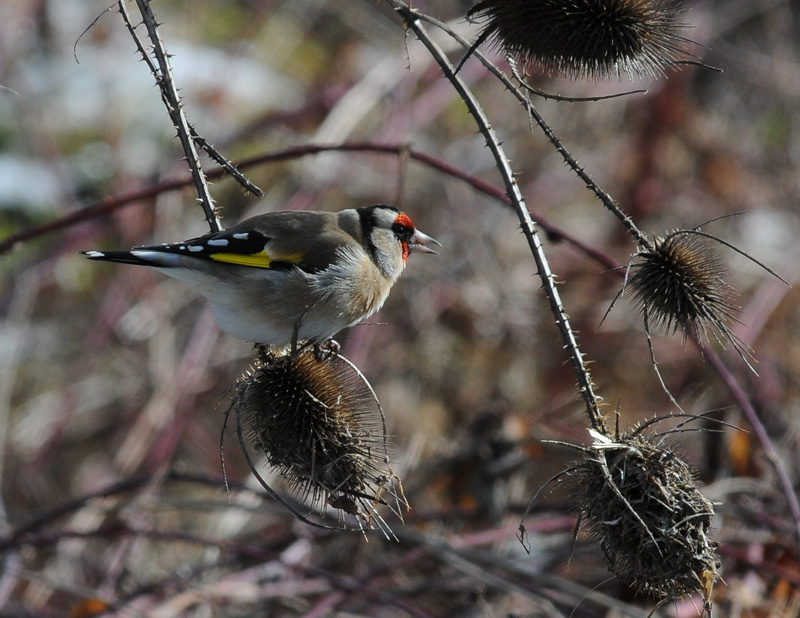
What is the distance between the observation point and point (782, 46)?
25.8ft

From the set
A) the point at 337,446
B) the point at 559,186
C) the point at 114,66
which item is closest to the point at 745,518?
the point at 337,446

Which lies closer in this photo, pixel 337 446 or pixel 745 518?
pixel 337 446

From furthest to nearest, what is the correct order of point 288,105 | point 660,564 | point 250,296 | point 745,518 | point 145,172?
point 288,105 → point 145,172 → point 745,518 → point 250,296 → point 660,564

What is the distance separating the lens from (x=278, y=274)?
9.52ft

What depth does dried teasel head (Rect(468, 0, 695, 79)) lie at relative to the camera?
2.18 metres

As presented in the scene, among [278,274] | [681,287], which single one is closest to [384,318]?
[278,274]

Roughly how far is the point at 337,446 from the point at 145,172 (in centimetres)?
556

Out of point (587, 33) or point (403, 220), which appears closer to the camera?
point (587, 33)

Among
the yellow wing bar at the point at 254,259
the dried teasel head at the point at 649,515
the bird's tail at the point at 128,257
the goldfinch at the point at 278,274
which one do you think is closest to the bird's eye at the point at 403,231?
the goldfinch at the point at 278,274

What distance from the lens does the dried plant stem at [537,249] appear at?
1.98m

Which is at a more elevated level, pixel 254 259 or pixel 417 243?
pixel 417 243

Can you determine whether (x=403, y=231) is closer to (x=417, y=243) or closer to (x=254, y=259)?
(x=417, y=243)

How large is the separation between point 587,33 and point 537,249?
2.03 feet

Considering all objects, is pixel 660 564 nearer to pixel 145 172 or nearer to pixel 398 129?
pixel 398 129
